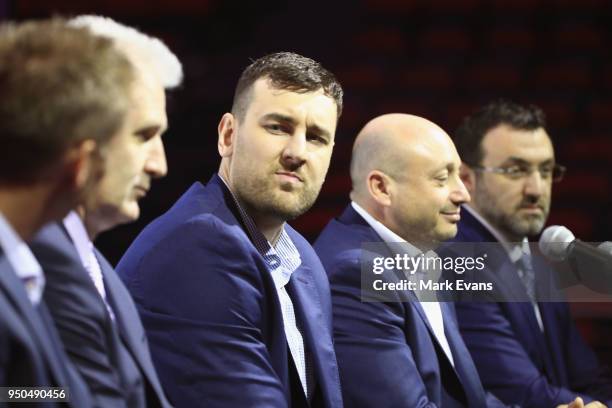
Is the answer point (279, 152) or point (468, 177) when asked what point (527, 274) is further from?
point (279, 152)

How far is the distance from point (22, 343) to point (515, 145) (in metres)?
2.12

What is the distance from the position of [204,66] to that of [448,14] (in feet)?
5.76

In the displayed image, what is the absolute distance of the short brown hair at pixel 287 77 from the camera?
1.95 meters

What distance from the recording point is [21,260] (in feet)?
3.71

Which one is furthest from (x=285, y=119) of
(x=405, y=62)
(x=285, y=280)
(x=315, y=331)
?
(x=405, y=62)

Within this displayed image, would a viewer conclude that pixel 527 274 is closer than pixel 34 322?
No

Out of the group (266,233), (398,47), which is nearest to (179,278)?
(266,233)

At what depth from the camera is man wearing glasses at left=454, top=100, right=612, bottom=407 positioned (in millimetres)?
2508

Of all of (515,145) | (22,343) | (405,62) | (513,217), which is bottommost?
(22,343)

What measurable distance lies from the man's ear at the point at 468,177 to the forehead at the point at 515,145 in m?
0.06

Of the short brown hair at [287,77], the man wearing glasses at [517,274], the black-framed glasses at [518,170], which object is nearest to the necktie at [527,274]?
the man wearing glasses at [517,274]

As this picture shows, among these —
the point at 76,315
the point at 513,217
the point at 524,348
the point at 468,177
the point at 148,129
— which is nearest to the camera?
the point at 76,315

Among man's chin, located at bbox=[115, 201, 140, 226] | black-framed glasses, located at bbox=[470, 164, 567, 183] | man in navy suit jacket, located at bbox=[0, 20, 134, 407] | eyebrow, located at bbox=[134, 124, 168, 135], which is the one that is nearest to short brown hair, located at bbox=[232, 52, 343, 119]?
eyebrow, located at bbox=[134, 124, 168, 135]

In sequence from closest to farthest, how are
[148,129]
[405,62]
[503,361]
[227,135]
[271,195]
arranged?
[148,129], [271,195], [227,135], [503,361], [405,62]
